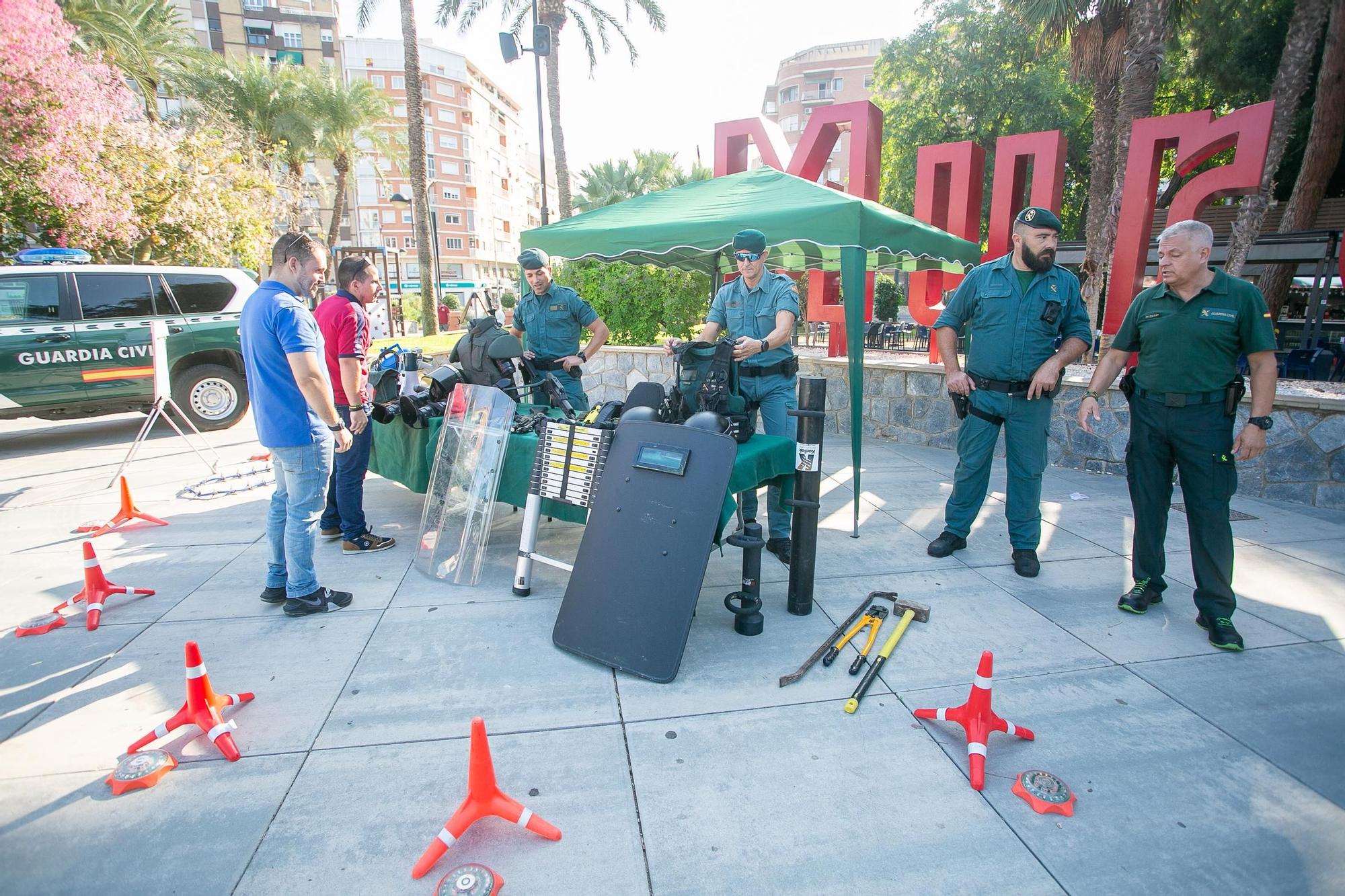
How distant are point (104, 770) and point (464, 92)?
2601 inches

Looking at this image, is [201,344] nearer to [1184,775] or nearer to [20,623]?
[20,623]

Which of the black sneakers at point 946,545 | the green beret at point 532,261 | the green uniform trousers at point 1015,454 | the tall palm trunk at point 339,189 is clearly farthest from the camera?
the tall palm trunk at point 339,189

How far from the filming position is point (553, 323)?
5.34m

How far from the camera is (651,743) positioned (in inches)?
96.9

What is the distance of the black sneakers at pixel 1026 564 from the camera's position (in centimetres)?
396

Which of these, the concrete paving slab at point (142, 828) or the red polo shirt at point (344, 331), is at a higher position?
the red polo shirt at point (344, 331)

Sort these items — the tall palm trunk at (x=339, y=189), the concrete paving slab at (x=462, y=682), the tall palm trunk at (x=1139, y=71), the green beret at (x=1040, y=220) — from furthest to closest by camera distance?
the tall palm trunk at (x=339, y=189), the tall palm trunk at (x=1139, y=71), the green beret at (x=1040, y=220), the concrete paving slab at (x=462, y=682)

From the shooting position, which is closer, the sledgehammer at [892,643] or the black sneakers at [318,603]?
the sledgehammer at [892,643]

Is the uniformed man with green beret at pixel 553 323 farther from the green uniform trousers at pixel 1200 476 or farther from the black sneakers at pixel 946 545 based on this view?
the green uniform trousers at pixel 1200 476

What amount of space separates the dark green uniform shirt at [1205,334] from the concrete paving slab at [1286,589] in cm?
134

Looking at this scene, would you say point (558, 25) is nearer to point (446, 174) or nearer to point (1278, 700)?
point (1278, 700)

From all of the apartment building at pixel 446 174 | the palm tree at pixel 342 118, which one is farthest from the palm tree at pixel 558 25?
the apartment building at pixel 446 174

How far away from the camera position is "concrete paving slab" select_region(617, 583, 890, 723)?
271 centimetres

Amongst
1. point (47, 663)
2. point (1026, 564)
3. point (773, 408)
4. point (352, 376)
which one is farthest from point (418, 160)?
point (1026, 564)
